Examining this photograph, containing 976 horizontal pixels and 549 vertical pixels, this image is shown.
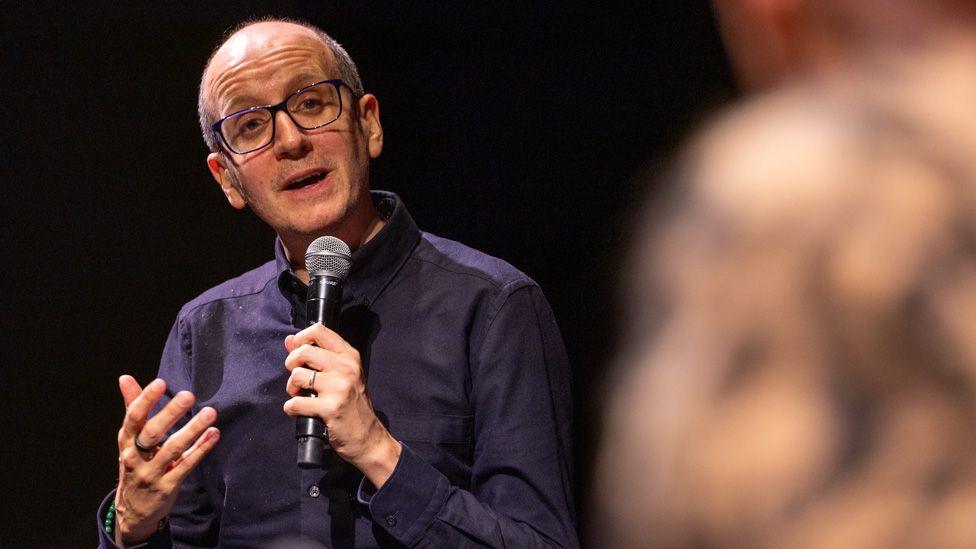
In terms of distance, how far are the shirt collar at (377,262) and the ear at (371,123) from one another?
0.43 ft

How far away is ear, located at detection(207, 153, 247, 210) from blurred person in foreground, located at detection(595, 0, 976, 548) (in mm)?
1656

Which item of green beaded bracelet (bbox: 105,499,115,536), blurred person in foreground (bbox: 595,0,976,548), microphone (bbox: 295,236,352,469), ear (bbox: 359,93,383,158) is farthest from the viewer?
ear (bbox: 359,93,383,158)

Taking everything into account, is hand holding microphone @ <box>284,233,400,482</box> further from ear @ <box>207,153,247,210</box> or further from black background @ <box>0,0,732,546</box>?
black background @ <box>0,0,732,546</box>

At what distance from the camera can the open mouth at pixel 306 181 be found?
1929 mm

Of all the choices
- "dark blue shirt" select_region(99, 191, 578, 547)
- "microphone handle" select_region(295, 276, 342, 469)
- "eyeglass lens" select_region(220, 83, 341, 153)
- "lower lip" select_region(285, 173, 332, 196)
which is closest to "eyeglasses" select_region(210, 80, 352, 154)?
"eyeglass lens" select_region(220, 83, 341, 153)

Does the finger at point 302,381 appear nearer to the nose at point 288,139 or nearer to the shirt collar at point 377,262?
the shirt collar at point 377,262

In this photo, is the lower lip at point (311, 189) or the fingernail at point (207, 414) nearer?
the fingernail at point (207, 414)

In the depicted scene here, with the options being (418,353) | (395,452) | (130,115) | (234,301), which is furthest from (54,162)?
(395,452)

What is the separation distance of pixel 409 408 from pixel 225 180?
2.14ft

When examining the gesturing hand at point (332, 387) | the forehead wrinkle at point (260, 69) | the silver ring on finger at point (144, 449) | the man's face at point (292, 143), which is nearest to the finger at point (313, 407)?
the gesturing hand at point (332, 387)

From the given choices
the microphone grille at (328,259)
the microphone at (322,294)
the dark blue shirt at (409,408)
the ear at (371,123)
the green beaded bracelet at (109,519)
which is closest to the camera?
the microphone at (322,294)

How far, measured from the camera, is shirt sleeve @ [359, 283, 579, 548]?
5.38ft

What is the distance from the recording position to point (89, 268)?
7.61 feet

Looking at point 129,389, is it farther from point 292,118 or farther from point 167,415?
point 292,118
